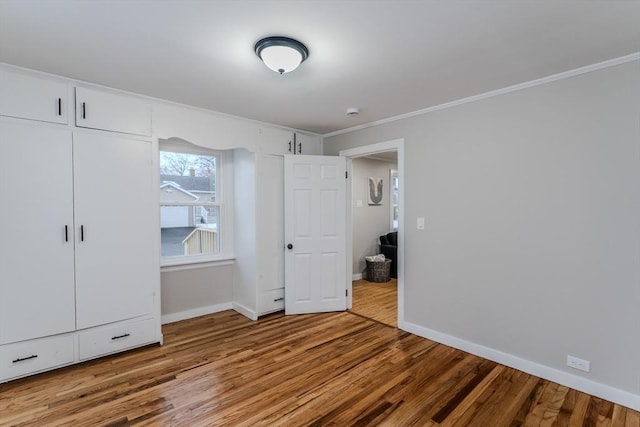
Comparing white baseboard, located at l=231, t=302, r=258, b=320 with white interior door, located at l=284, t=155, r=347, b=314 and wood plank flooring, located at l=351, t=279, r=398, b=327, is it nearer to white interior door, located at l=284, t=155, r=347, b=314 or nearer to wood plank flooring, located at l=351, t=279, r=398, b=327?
white interior door, located at l=284, t=155, r=347, b=314

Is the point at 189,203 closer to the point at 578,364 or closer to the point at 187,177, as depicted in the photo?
the point at 187,177

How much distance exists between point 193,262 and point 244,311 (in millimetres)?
895

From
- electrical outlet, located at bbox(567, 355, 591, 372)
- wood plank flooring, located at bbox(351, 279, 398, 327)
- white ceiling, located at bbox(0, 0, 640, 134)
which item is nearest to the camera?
white ceiling, located at bbox(0, 0, 640, 134)

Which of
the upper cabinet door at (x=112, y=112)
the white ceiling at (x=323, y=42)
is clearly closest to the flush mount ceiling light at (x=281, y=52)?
the white ceiling at (x=323, y=42)

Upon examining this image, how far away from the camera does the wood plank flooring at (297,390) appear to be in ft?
6.86

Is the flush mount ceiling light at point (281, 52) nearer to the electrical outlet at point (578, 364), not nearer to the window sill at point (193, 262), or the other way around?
the window sill at point (193, 262)

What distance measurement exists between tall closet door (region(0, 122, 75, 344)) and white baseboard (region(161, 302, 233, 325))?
1.15m

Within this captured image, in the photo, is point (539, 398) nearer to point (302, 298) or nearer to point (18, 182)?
point (302, 298)

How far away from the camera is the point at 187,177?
401 centimetres

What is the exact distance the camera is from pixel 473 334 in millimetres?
3039

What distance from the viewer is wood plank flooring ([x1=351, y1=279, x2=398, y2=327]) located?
4020 millimetres

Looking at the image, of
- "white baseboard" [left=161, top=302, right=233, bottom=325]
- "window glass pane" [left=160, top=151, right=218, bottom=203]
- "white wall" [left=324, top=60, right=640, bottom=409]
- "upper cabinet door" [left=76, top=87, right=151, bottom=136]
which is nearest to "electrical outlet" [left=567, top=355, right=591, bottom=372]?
"white wall" [left=324, top=60, right=640, bottom=409]

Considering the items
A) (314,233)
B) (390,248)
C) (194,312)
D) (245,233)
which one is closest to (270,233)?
(245,233)

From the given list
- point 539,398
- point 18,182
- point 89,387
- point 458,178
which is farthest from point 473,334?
point 18,182
